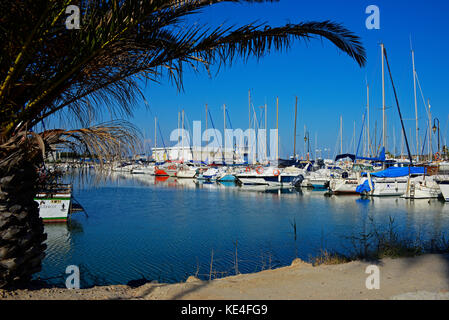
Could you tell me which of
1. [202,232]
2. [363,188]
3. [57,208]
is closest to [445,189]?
[363,188]

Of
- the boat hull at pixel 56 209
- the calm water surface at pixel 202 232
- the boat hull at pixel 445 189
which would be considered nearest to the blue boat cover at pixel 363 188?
the calm water surface at pixel 202 232

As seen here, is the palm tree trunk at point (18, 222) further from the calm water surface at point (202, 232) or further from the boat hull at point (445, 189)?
the boat hull at point (445, 189)

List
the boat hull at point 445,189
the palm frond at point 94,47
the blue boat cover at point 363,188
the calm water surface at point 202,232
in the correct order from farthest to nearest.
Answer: the blue boat cover at point 363,188
the boat hull at point 445,189
the calm water surface at point 202,232
the palm frond at point 94,47

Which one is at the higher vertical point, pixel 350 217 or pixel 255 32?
pixel 255 32

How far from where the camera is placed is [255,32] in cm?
602

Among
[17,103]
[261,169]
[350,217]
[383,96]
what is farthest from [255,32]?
[261,169]

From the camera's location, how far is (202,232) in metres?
17.1

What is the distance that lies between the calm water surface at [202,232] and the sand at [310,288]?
1453 millimetres

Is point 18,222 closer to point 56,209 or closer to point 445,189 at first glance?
point 56,209

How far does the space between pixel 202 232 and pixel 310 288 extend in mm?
12167

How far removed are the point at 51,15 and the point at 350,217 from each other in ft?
66.6

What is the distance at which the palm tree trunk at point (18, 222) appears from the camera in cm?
481
